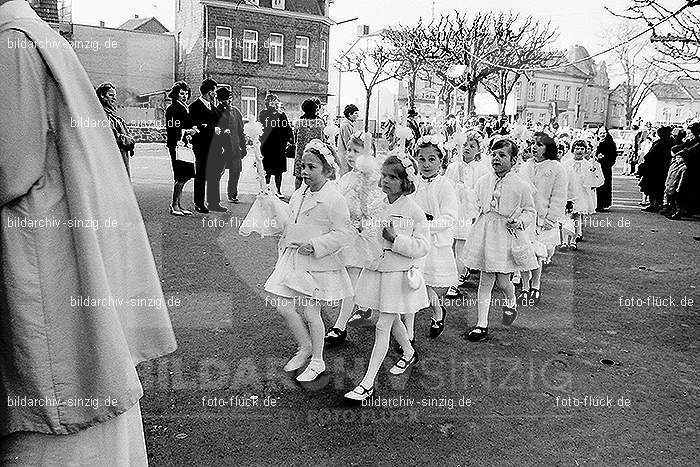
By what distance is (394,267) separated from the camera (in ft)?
15.5

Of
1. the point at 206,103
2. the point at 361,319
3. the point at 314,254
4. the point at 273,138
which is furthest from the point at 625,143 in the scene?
the point at 314,254

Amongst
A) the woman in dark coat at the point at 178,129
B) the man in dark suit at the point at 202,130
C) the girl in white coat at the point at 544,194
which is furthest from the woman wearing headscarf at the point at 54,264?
the man in dark suit at the point at 202,130

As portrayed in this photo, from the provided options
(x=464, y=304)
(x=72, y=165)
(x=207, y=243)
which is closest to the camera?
(x=72, y=165)

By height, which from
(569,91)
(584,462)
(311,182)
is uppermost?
(569,91)

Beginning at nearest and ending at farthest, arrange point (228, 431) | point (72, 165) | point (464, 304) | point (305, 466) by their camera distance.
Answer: point (72, 165) → point (305, 466) → point (228, 431) → point (464, 304)

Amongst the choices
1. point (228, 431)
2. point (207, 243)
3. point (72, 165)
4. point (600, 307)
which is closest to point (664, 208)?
point (600, 307)

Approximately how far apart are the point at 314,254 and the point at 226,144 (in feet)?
26.7

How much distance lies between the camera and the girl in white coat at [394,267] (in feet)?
15.2

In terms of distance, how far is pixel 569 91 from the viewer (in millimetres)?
76438

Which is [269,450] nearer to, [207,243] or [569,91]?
[207,243]

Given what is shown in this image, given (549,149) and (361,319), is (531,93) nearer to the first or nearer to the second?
(549,149)

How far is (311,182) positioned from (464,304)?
3.00 m

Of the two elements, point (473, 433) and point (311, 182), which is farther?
point (311, 182)

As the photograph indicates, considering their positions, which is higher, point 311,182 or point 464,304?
point 311,182
